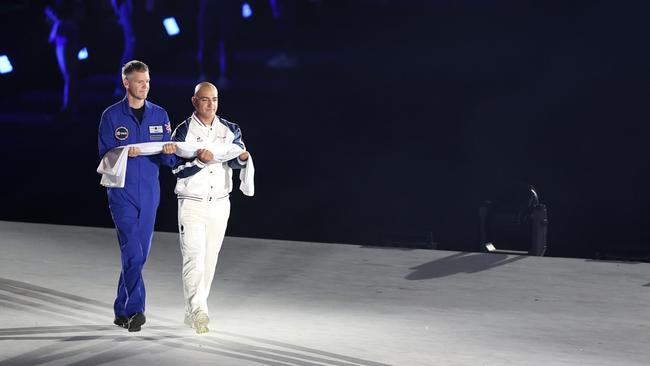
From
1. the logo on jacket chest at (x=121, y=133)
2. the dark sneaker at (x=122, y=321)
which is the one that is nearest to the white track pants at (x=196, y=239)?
the dark sneaker at (x=122, y=321)

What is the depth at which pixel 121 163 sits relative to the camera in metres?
7.89

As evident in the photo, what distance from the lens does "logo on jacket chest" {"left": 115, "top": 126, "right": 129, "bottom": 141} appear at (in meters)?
8.04

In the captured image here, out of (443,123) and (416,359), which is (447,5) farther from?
(416,359)

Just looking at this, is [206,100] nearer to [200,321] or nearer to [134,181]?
[134,181]

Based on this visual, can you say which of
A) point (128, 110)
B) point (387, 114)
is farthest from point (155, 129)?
point (387, 114)

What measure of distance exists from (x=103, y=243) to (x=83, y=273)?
6.24 feet

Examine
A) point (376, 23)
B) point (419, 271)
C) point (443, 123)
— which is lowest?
point (419, 271)

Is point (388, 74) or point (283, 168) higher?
point (388, 74)

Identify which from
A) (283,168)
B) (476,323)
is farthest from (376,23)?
(476,323)

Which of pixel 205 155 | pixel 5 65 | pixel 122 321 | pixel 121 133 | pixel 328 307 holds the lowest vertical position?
pixel 328 307

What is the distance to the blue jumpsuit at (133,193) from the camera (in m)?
8.04

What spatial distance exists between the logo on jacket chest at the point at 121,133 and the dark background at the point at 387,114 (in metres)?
6.48

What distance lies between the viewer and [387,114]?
14.6m

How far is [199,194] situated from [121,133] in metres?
0.60
